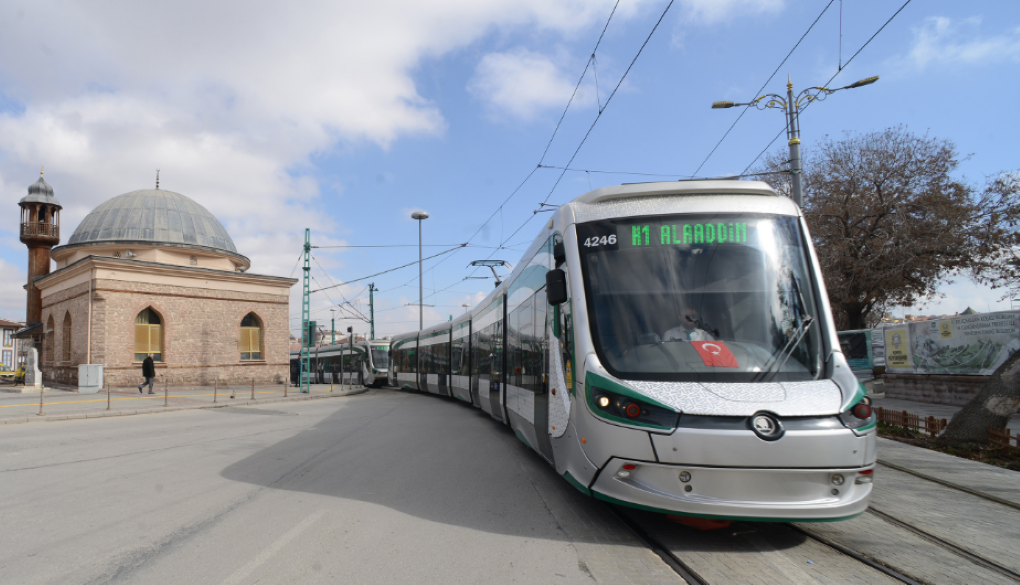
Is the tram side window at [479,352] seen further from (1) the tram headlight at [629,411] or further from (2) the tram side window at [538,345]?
(1) the tram headlight at [629,411]

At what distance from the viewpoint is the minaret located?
37.0 meters

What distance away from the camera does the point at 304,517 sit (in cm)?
553

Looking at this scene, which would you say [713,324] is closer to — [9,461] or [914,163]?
[9,461]

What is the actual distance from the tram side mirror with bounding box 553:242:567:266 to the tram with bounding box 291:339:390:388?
27597 mm

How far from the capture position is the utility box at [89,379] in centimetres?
2400

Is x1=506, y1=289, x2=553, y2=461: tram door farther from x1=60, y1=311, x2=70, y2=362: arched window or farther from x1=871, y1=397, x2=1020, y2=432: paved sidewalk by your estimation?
x1=60, y1=311, x2=70, y2=362: arched window

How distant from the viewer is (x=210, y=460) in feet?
29.5

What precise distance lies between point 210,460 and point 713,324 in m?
7.49

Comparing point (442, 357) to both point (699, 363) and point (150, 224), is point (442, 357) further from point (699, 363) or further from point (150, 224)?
point (150, 224)

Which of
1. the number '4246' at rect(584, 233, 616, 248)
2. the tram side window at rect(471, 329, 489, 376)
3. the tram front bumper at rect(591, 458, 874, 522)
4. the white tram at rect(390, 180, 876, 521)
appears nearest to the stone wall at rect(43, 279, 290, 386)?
the tram side window at rect(471, 329, 489, 376)

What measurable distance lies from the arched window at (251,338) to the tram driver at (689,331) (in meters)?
33.4

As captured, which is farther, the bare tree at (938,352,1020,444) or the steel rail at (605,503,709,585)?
the bare tree at (938,352,1020,444)

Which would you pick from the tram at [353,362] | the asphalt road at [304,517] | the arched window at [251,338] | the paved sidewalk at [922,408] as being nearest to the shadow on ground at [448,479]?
the asphalt road at [304,517]

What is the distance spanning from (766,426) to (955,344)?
56.2ft
